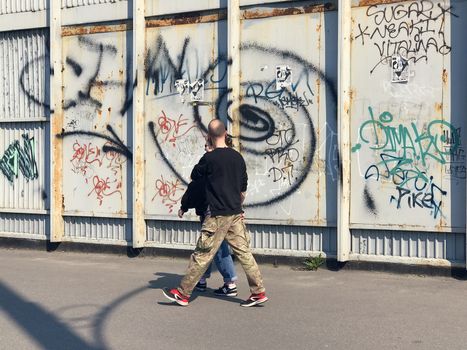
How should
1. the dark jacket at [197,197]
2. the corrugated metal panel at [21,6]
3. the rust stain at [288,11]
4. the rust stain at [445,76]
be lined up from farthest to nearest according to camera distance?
1. the corrugated metal panel at [21,6]
2. the rust stain at [288,11]
3. the rust stain at [445,76]
4. the dark jacket at [197,197]

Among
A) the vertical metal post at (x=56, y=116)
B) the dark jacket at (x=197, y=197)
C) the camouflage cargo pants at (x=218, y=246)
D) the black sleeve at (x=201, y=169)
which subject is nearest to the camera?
the camouflage cargo pants at (x=218, y=246)

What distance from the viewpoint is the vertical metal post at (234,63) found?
11.8 meters

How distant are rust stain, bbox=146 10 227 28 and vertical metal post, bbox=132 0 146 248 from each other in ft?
0.63

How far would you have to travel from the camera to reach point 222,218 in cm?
915

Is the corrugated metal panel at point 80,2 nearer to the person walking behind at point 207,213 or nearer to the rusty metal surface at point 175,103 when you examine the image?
the rusty metal surface at point 175,103

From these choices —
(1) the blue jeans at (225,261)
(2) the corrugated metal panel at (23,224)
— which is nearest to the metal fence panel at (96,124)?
(2) the corrugated metal panel at (23,224)

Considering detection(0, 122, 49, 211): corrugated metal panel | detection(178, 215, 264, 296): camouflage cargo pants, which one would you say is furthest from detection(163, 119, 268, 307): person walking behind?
detection(0, 122, 49, 211): corrugated metal panel

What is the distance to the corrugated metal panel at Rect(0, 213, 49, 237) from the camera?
14.0 metres

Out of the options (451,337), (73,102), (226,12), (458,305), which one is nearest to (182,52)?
(226,12)

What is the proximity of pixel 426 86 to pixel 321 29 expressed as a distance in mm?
1614

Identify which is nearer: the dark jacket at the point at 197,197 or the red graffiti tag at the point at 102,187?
the dark jacket at the point at 197,197

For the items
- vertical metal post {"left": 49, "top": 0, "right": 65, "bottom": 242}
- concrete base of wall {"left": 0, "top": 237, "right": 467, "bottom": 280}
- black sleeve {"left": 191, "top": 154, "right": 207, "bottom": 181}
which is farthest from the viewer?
vertical metal post {"left": 49, "top": 0, "right": 65, "bottom": 242}

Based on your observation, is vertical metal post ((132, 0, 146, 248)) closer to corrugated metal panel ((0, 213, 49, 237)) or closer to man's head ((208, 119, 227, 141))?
corrugated metal panel ((0, 213, 49, 237))

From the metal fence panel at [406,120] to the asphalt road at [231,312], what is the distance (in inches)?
34.1
